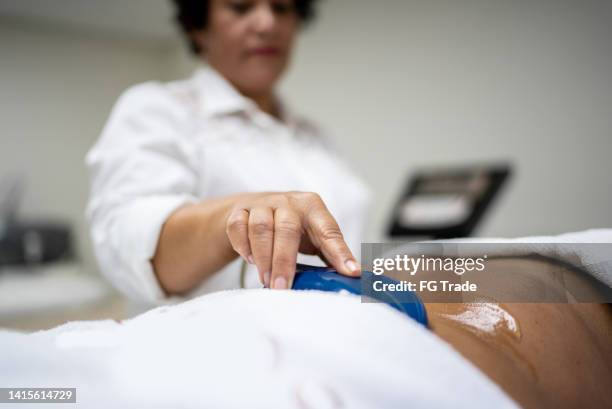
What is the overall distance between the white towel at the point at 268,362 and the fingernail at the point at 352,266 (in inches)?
1.5

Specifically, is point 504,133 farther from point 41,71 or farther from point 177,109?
point 41,71

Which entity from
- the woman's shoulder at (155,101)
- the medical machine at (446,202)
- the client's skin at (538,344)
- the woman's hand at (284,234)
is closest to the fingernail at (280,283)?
the woman's hand at (284,234)

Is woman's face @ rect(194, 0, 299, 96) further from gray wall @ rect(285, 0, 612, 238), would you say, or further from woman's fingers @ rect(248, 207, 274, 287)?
gray wall @ rect(285, 0, 612, 238)

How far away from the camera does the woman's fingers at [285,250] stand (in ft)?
1.34

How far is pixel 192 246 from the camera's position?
1.99 feet

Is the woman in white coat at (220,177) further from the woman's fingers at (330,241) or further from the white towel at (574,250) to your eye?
the white towel at (574,250)

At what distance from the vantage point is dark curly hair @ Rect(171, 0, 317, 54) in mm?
1015

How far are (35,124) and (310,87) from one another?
1790mm

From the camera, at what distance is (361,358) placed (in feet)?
0.94

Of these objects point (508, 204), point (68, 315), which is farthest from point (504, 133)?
point (68, 315)

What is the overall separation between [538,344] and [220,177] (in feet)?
1.92

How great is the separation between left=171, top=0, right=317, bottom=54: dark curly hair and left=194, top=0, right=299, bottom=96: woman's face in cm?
2

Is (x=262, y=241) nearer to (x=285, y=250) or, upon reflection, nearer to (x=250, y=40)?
(x=285, y=250)

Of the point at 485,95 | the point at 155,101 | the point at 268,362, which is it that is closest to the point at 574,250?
the point at 268,362
